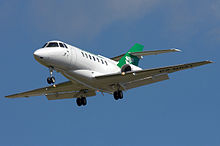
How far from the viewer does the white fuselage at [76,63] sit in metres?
26.0

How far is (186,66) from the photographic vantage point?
90.8 feet

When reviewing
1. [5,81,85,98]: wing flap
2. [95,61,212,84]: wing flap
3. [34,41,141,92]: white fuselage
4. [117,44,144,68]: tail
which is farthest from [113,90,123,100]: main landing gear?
[117,44,144,68]: tail

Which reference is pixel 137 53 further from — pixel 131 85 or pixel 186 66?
pixel 186 66

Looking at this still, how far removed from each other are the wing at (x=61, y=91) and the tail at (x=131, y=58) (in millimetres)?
3050

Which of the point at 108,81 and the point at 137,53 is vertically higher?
the point at 137,53

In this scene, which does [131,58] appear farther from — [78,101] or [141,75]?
[78,101]

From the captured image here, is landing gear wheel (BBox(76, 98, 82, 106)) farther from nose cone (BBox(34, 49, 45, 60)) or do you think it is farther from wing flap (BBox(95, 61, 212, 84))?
nose cone (BBox(34, 49, 45, 60))

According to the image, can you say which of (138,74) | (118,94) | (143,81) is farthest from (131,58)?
(138,74)

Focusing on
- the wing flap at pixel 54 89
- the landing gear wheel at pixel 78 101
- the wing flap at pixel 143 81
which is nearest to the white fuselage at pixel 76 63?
the wing flap at pixel 143 81

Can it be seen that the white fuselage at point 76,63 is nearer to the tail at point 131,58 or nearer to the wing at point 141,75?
the wing at point 141,75

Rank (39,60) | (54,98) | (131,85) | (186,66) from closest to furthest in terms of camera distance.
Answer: (39,60) < (186,66) < (131,85) < (54,98)

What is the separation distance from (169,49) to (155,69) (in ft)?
7.09

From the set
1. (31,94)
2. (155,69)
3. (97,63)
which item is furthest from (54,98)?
(155,69)

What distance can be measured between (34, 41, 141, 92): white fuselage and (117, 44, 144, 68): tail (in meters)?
2.22
